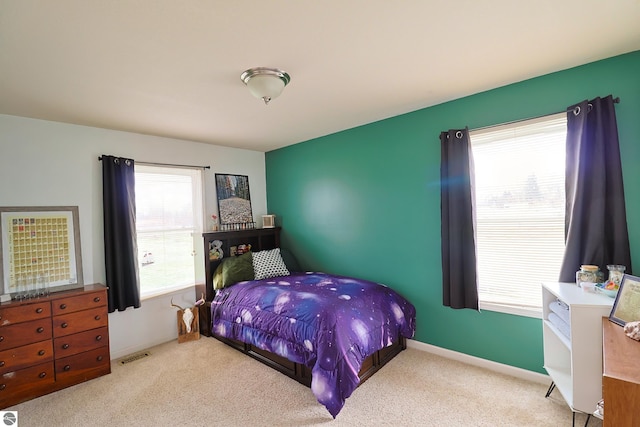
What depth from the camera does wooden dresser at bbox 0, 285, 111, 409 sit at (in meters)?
2.34

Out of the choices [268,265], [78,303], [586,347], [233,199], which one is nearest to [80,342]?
[78,303]

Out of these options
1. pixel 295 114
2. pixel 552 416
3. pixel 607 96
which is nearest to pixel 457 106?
pixel 607 96

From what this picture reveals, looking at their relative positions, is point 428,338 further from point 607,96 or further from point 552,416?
point 607,96

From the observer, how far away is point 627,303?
1557mm

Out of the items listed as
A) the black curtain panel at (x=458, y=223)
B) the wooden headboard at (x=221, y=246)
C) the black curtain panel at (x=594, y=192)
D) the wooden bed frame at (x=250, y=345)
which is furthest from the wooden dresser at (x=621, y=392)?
the wooden headboard at (x=221, y=246)

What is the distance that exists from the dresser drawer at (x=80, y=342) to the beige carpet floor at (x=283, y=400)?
0.98ft

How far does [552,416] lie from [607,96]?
2.16 m

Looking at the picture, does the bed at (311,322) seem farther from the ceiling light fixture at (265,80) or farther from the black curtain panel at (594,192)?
the ceiling light fixture at (265,80)

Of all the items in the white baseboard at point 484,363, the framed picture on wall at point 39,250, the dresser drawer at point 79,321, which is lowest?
the white baseboard at point 484,363

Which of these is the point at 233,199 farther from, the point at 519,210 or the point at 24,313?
the point at 519,210

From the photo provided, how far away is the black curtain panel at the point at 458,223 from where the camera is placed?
2.59 m

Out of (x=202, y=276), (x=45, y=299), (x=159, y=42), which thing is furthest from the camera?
(x=202, y=276)

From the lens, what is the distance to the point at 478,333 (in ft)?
8.73

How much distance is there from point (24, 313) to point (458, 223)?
369cm
